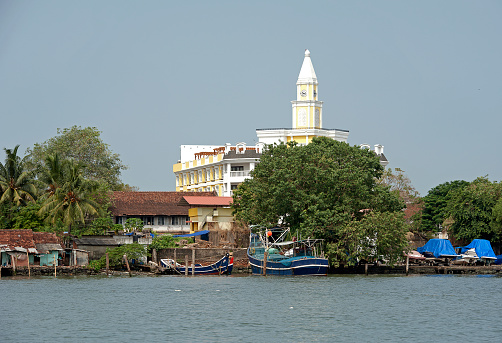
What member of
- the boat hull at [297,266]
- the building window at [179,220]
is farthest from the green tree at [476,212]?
the building window at [179,220]

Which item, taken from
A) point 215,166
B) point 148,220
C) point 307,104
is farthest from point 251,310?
point 307,104

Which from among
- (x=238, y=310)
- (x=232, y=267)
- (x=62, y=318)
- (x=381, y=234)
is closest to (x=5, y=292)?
(x=62, y=318)

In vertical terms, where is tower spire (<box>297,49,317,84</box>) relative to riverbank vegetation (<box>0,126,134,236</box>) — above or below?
above

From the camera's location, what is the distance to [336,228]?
58.9m

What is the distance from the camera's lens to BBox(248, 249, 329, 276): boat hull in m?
57.8

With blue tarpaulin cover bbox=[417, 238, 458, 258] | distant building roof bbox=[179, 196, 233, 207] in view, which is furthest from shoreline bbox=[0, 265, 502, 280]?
distant building roof bbox=[179, 196, 233, 207]

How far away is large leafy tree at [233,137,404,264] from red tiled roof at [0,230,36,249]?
16531 mm

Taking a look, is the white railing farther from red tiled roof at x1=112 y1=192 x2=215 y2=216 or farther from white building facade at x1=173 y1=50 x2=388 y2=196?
red tiled roof at x1=112 y1=192 x2=215 y2=216

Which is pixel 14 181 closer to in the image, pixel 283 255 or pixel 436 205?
pixel 283 255

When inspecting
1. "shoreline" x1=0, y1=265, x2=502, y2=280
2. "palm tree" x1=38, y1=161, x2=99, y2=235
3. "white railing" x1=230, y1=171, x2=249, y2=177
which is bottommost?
"shoreline" x1=0, y1=265, x2=502, y2=280

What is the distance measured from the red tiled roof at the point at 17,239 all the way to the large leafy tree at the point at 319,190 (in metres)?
16.5

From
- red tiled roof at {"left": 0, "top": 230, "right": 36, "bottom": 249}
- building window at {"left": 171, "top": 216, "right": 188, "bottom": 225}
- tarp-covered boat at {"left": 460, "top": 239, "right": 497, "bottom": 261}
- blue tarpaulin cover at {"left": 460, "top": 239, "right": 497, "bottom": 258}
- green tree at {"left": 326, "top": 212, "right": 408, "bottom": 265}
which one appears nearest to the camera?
green tree at {"left": 326, "top": 212, "right": 408, "bottom": 265}

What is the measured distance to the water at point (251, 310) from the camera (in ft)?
107

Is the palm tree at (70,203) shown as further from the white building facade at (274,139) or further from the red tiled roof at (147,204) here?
the white building facade at (274,139)
